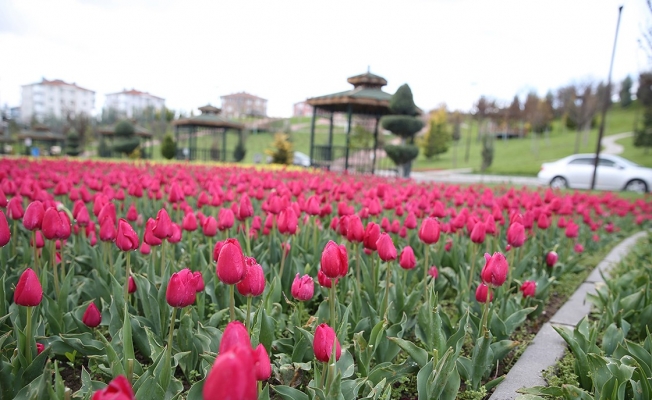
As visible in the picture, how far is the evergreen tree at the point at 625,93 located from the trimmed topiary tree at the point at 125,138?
69.7 metres

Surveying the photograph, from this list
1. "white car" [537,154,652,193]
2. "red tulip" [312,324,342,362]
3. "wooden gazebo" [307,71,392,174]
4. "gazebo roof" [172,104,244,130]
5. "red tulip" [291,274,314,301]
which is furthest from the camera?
"gazebo roof" [172,104,244,130]

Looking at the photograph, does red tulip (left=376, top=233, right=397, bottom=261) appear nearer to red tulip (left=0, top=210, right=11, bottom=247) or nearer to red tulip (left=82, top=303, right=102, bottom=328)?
red tulip (left=82, top=303, right=102, bottom=328)

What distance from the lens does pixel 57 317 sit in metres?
2.13

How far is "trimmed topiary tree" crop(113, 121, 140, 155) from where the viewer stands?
92.0 ft

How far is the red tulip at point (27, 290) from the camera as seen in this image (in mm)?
1518

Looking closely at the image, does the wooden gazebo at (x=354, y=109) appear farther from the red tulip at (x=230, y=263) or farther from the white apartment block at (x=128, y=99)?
the white apartment block at (x=128, y=99)

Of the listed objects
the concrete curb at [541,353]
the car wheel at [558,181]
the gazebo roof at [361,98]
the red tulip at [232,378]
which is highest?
the gazebo roof at [361,98]

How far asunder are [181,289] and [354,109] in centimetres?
1701

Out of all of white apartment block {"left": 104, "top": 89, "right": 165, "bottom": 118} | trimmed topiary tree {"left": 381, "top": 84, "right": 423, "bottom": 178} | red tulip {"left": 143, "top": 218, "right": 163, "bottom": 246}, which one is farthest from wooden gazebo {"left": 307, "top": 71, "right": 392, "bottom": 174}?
white apartment block {"left": 104, "top": 89, "right": 165, "bottom": 118}

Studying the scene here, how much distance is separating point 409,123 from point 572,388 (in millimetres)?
14186

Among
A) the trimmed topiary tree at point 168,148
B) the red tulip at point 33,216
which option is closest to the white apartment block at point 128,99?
the trimmed topiary tree at point 168,148

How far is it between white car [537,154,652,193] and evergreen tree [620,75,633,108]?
202 ft

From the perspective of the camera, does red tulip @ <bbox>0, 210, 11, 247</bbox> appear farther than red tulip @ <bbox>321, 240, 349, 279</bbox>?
Yes

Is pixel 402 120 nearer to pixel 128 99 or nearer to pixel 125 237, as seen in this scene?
pixel 125 237
